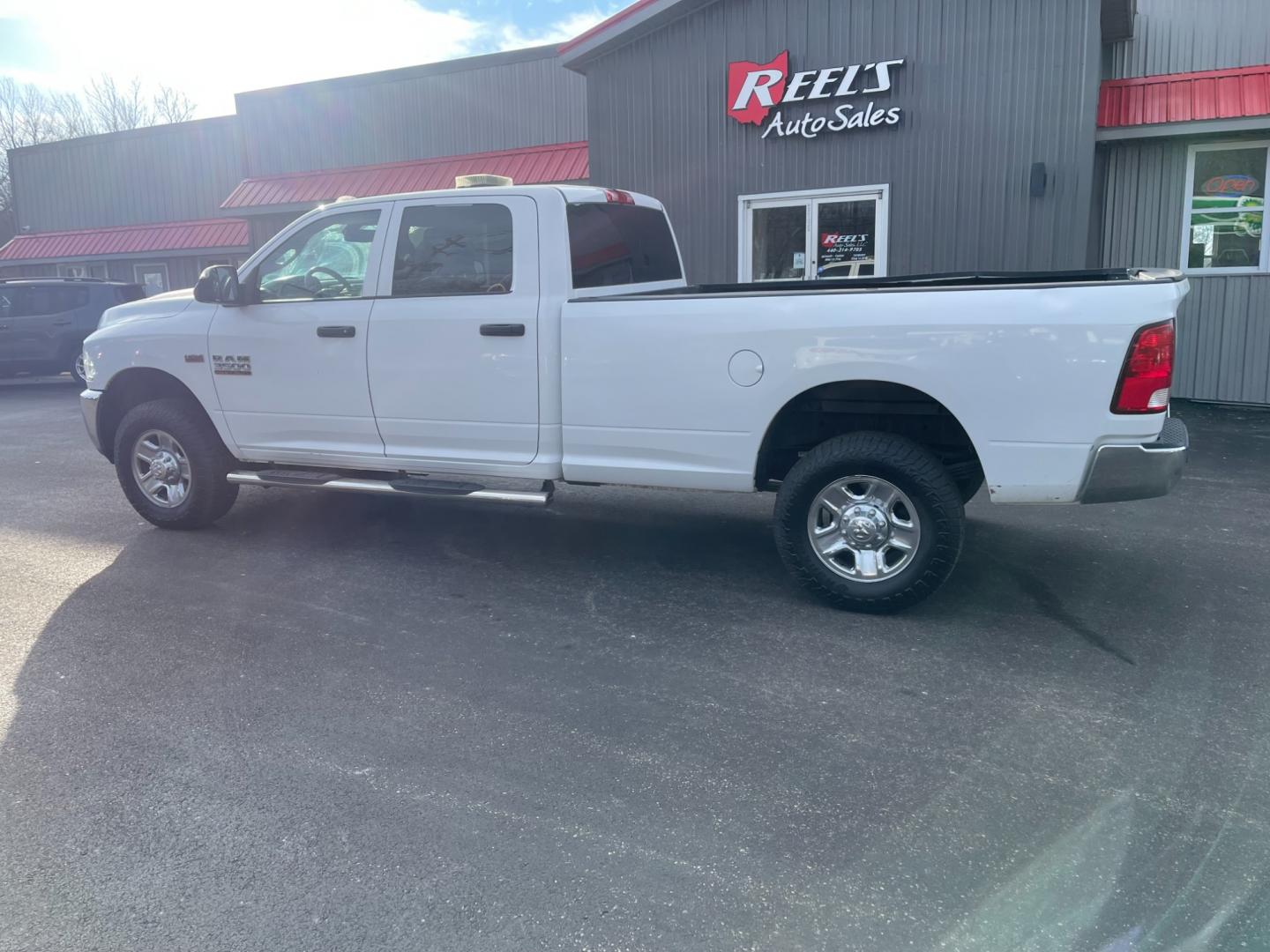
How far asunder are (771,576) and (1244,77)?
8902 millimetres

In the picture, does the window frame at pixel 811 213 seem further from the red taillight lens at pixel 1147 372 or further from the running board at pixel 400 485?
the red taillight lens at pixel 1147 372

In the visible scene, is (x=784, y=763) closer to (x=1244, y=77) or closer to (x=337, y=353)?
(x=337, y=353)

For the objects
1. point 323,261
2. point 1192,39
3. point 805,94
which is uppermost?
point 1192,39

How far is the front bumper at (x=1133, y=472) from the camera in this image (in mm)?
4406

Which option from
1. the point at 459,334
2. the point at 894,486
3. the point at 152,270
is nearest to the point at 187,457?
the point at 459,334

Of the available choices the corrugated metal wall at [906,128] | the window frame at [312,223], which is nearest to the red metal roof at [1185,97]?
the corrugated metal wall at [906,128]

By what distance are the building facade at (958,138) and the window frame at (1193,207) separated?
2cm

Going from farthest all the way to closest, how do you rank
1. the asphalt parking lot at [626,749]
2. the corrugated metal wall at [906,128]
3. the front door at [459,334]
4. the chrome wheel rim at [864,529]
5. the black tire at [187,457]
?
the corrugated metal wall at [906,128]
the black tire at [187,457]
the front door at [459,334]
the chrome wheel rim at [864,529]
the asphalt parking lot at [626,749]

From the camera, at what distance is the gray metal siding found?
11.1 m

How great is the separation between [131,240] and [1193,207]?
882 inches

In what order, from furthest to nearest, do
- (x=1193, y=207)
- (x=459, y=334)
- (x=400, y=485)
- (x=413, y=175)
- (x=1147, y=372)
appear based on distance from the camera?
(x=413, y=175)
(x=1193, y=207)
(x=400, y=485)
(x=459, y=334)
(x=1147, y=372)

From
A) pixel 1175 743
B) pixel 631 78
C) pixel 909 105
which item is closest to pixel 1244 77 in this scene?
pixel 909 105

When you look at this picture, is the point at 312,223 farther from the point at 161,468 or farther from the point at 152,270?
the point at 152,270

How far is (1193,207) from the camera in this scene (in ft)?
37.1
